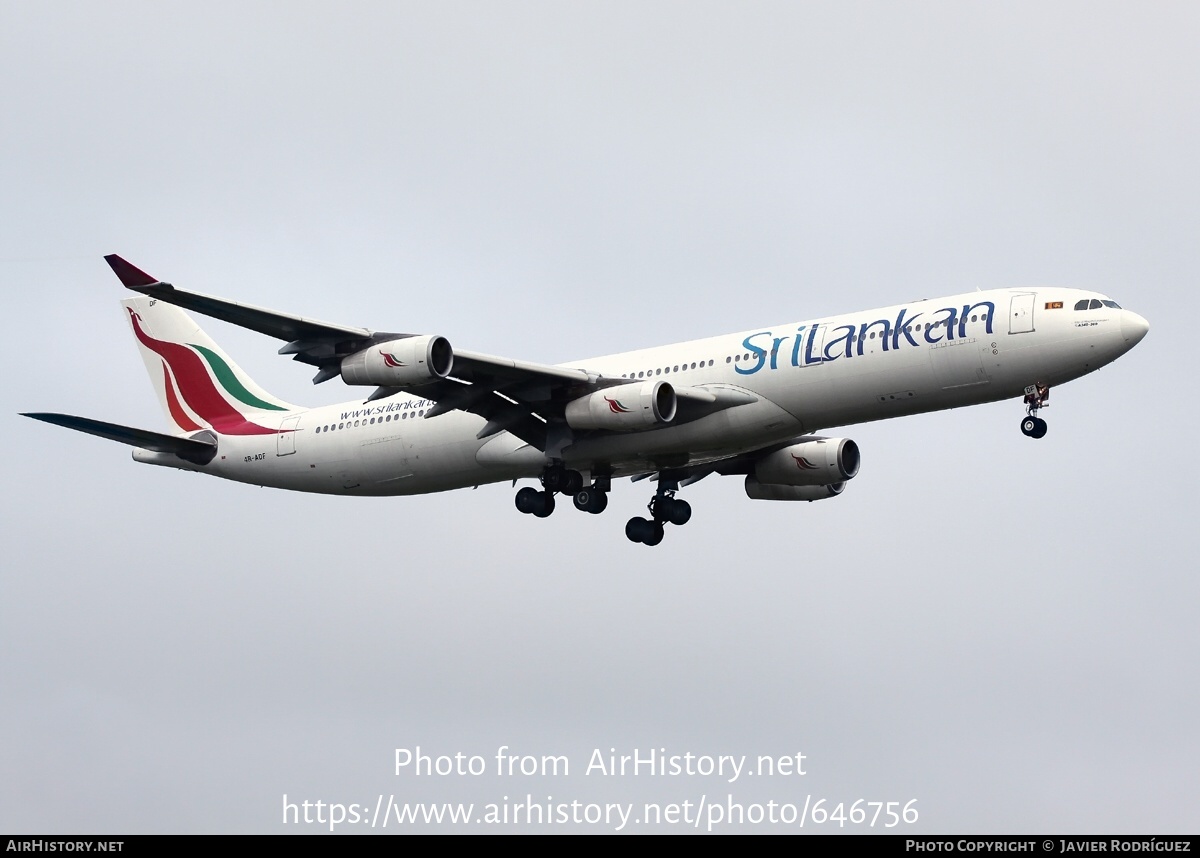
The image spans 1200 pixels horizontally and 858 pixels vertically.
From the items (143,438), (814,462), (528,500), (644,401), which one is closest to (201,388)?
(143,438)

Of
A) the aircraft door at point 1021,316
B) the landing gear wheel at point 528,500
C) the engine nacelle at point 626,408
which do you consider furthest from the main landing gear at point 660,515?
the aircraft door at point 1021,316

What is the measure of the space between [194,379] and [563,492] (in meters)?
15.4

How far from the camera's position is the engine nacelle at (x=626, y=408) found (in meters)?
46.8

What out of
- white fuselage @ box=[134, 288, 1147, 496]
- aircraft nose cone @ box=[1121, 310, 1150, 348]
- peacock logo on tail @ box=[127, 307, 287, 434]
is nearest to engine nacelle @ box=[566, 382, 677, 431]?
white fuselage @ box=[134, 288, 1147, 496]

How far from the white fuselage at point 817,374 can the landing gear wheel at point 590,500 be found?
0.91 meters

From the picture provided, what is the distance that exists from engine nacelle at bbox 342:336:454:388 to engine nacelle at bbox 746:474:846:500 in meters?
13.3

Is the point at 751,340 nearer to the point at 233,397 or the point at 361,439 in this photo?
the point at 361,439

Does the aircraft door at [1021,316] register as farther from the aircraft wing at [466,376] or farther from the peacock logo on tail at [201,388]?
the peacock logo on tail at [201,388]

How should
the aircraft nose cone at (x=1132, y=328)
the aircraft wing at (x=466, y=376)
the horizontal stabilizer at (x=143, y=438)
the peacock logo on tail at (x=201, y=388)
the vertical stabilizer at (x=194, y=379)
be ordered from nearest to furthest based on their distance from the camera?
the aircraft wing at (x=466, y=376)
the aircraft nose cone at (x=1132, y=328)
the horizontal stabilizer at (x=143, y=438)
the vertical stabilizer at (x=194, y=379)
the peacock logo on tail at (x=201, y=388)

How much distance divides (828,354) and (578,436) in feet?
25.8

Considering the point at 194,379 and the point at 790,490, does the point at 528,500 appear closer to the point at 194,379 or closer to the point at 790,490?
the point at 790,490

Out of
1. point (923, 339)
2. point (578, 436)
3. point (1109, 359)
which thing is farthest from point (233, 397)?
point (1109, 359)

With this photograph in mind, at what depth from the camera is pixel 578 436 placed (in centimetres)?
4984

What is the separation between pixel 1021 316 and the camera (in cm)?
4569
